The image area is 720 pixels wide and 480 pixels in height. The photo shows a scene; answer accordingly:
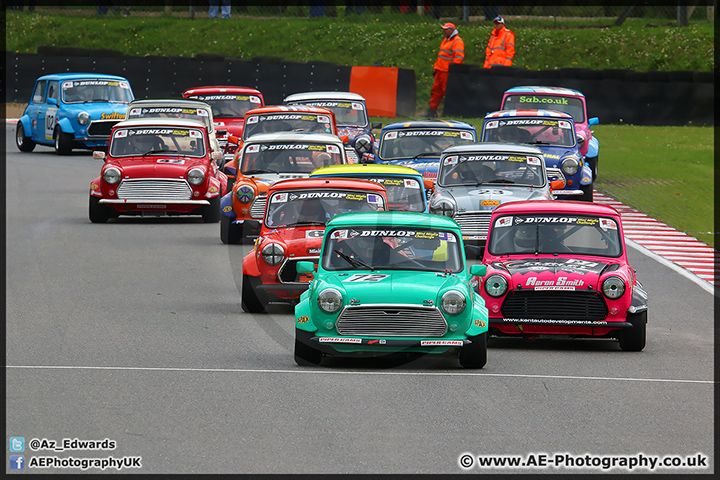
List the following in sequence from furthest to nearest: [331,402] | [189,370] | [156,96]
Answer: [156,96]
[189,370]
[331,402]

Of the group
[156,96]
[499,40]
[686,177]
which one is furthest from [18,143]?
[686,177]

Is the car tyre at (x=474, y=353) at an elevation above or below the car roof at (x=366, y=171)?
below

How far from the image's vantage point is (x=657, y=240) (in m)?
18.9

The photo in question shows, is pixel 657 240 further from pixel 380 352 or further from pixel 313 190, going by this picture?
pixel 380 352

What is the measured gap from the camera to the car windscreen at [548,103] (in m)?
24.2

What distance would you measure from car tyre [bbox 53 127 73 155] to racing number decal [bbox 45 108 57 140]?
158 millimetres

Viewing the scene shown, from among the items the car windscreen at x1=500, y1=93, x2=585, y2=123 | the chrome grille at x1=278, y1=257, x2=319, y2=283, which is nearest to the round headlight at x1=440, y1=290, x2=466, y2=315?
the chrome grille at x1=278, y1=257, x2=319, y2=283

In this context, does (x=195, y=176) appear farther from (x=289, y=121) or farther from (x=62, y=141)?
(x=62, y=141)

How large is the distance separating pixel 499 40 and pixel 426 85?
685cm

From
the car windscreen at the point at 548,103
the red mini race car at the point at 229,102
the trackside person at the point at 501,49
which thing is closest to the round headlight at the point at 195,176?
the red mini race car at the point at 229,102

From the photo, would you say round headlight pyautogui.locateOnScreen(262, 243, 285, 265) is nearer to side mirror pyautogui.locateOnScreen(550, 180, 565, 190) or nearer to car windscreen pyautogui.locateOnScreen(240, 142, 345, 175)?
car windscreen pyautogui.locateOnScreen(240, 142, 345, 175)

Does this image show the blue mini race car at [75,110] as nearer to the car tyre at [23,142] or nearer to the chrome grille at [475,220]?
the car tyre at [23,142]

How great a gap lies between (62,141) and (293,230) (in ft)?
58.4

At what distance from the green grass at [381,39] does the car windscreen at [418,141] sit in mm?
10902
